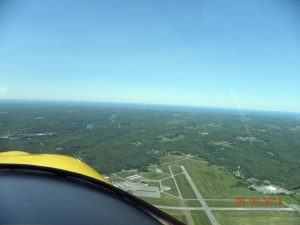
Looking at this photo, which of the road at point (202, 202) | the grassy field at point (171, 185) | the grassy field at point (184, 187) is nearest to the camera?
the road at point (202, 202)

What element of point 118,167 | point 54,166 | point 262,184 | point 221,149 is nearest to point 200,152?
point 221,149

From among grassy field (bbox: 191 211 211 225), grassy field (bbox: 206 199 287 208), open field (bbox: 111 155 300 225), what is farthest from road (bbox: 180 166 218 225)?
grassy field (bbox: 206 199 287 208)

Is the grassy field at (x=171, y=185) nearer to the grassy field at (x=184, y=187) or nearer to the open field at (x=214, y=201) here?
the open field at (x=214, y=201)

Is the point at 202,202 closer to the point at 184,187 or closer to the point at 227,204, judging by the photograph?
the point at 227,204

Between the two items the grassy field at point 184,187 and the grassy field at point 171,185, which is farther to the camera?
the grassy field at point 171,185

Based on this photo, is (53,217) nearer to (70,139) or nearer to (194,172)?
(194,172)

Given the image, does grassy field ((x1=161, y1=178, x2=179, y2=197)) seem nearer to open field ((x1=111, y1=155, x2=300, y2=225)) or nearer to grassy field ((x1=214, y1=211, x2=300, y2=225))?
open field ((x1=111, y1=155, x2=300, y2=225))

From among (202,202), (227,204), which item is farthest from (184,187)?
(227,204)

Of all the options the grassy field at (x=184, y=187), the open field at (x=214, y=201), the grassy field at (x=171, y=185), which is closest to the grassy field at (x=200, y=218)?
the open field at (x=214, y=201)
